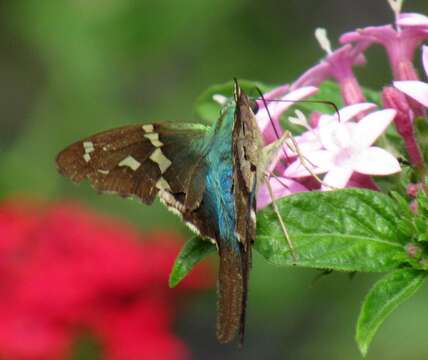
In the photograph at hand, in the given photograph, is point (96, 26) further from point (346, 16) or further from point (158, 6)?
point (346, 16)

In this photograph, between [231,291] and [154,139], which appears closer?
[231,291]

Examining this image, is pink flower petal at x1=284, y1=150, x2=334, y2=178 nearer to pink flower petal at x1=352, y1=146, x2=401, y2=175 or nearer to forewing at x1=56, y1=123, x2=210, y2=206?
pink flower petal at x1=352, y1=146, x2=401, y2=175

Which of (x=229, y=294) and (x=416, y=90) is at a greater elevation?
(x=416, y=90)

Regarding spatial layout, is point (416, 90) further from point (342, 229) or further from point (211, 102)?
point (211, 102)

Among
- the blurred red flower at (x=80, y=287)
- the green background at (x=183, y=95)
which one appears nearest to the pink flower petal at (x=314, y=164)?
the blurred red flower at (x=80, y=287)

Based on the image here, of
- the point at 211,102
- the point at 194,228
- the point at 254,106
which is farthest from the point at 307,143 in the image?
the point at 211,102

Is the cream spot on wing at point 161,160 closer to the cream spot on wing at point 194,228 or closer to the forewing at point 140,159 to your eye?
the forewing at point 140,159
